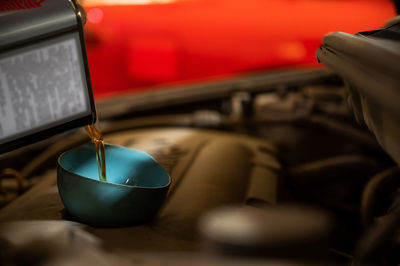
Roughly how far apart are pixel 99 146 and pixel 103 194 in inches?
6.3

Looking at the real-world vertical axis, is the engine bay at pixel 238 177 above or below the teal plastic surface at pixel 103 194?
below

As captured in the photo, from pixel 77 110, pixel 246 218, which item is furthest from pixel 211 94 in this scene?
pixel 246 218

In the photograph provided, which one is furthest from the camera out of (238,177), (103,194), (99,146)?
(238,177)

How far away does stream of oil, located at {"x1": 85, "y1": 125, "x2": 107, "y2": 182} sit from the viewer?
926mm

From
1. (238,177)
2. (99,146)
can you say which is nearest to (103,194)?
(99,146)

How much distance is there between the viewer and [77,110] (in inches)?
33.5

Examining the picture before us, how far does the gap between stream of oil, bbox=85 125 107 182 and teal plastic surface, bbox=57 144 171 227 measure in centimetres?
4

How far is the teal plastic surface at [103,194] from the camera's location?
807 millimetres

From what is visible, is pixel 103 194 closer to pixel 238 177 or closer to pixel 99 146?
pixel 99 146

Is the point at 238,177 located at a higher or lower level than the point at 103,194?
lower

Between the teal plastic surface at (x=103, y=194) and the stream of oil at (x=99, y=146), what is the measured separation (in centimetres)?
4

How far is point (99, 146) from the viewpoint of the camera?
934 mm

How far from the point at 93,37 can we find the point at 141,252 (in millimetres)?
1830

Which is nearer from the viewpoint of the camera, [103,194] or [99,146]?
[103,194]
